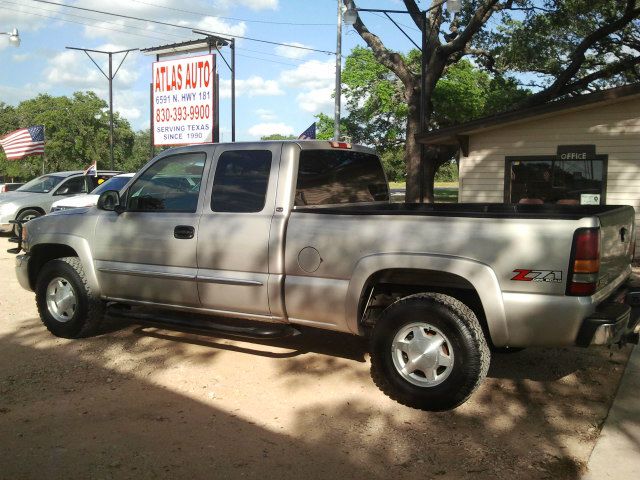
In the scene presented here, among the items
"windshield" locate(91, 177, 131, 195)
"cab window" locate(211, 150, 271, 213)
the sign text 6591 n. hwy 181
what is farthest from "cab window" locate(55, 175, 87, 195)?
"cab window" locate(211, 150, 271, 213)

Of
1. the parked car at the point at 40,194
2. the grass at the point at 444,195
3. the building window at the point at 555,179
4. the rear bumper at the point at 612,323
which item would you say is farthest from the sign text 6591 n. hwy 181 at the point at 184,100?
the rear bumper at the point at 612,323

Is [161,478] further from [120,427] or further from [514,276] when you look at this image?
[514,276]

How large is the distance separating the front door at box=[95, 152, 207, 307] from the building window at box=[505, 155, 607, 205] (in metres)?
8.43

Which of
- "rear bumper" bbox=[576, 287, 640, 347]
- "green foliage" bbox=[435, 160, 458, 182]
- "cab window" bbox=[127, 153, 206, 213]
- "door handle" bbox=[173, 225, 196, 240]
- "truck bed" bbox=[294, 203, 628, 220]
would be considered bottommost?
"rear bumper" bbox=[576, 287, 640, 347]

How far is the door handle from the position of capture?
4945mm

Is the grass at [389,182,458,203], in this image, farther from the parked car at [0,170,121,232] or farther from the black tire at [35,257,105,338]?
the black tire at [35,257,105,338]

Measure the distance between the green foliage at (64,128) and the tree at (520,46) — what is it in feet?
158

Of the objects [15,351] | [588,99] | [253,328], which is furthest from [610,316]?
[588,99]

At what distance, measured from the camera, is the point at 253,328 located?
4.78m

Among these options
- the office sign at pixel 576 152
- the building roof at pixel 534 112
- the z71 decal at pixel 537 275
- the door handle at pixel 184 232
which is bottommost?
the z71 decal at pixel 537 275

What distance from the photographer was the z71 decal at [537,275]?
11.7 feet

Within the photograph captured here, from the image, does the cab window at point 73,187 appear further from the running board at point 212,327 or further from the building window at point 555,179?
the running board at point 212,327

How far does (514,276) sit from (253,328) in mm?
2132

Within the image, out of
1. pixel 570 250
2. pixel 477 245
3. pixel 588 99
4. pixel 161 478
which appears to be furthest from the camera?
pixel 588 99
